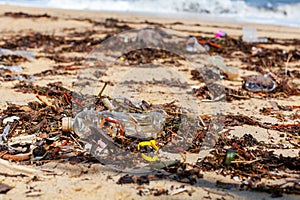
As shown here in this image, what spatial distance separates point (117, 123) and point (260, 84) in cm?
262

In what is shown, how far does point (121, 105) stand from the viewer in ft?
11.9

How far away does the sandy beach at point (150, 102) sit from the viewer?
252 cm

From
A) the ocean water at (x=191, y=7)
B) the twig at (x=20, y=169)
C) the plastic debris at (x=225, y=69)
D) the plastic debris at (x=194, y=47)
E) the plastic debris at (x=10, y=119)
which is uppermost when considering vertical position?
the ocean water at (x=191, y=7)

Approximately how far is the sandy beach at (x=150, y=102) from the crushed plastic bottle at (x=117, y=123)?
4.6 inches

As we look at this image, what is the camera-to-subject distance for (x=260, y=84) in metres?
5.25

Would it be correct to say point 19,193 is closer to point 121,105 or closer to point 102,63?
point 121,105

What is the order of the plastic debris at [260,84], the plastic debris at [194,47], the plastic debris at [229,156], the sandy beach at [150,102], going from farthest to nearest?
the plastic debris at [194,47] → the plastic debris at [260,84] → the plastic debris at [229,156] → the sandy beach at [150,102]

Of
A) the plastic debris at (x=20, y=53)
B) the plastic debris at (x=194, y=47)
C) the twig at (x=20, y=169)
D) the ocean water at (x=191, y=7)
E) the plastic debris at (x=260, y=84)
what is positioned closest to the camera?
the twig at (x=20, y=169)

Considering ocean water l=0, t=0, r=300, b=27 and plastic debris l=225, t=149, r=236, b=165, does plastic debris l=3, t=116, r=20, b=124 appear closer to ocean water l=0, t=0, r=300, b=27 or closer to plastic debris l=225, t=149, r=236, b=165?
plastic debris l=225, t=149, r=236, b=165

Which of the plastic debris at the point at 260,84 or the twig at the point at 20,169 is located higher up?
the plastic debris at the point at 260,84

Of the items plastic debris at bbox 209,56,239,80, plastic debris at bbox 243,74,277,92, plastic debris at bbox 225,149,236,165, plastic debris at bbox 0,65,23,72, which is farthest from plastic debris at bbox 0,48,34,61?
plastic debris at bbox 225,149,236,165

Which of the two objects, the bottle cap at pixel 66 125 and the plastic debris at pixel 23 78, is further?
the plastic debris at pixel 23 78

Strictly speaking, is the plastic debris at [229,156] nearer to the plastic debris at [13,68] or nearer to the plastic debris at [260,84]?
the plastic debris at [260,84]

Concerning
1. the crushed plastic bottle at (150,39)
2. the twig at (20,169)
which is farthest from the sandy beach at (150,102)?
the crushed plastic bottle at (150,39)
